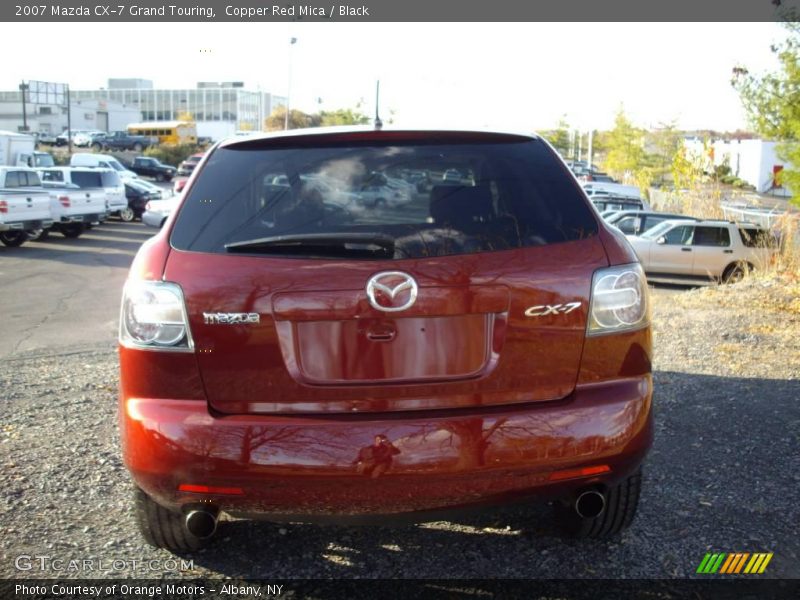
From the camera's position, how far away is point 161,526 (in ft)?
10.7

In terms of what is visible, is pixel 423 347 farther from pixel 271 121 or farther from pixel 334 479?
pixel 271 121

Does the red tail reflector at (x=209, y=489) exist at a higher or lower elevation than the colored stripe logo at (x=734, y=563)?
higher

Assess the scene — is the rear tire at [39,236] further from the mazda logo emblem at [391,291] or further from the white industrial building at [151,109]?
the white industrial building at [151,109]

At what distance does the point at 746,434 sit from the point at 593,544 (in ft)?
6.25

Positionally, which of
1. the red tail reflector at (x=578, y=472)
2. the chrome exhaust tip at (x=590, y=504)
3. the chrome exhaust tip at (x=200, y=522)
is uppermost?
the red tail reflector at (x=578, y=472)

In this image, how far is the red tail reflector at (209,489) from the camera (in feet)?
9.16

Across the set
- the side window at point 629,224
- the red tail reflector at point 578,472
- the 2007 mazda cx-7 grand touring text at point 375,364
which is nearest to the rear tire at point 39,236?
the side window at point 629,224

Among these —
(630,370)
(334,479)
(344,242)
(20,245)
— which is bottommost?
(20,245)

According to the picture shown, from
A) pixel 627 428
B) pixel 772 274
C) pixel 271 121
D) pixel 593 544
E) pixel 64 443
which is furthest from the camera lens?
pixel 271 121

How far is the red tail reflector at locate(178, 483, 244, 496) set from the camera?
9.16 feet

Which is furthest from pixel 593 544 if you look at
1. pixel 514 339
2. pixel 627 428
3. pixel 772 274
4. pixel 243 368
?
pixel 772 274

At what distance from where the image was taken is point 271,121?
64.5m

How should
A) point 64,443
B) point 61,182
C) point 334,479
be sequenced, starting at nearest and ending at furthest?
point 334,479 < point 64,443 < point 61,182

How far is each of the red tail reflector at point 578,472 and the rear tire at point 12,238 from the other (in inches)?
831
